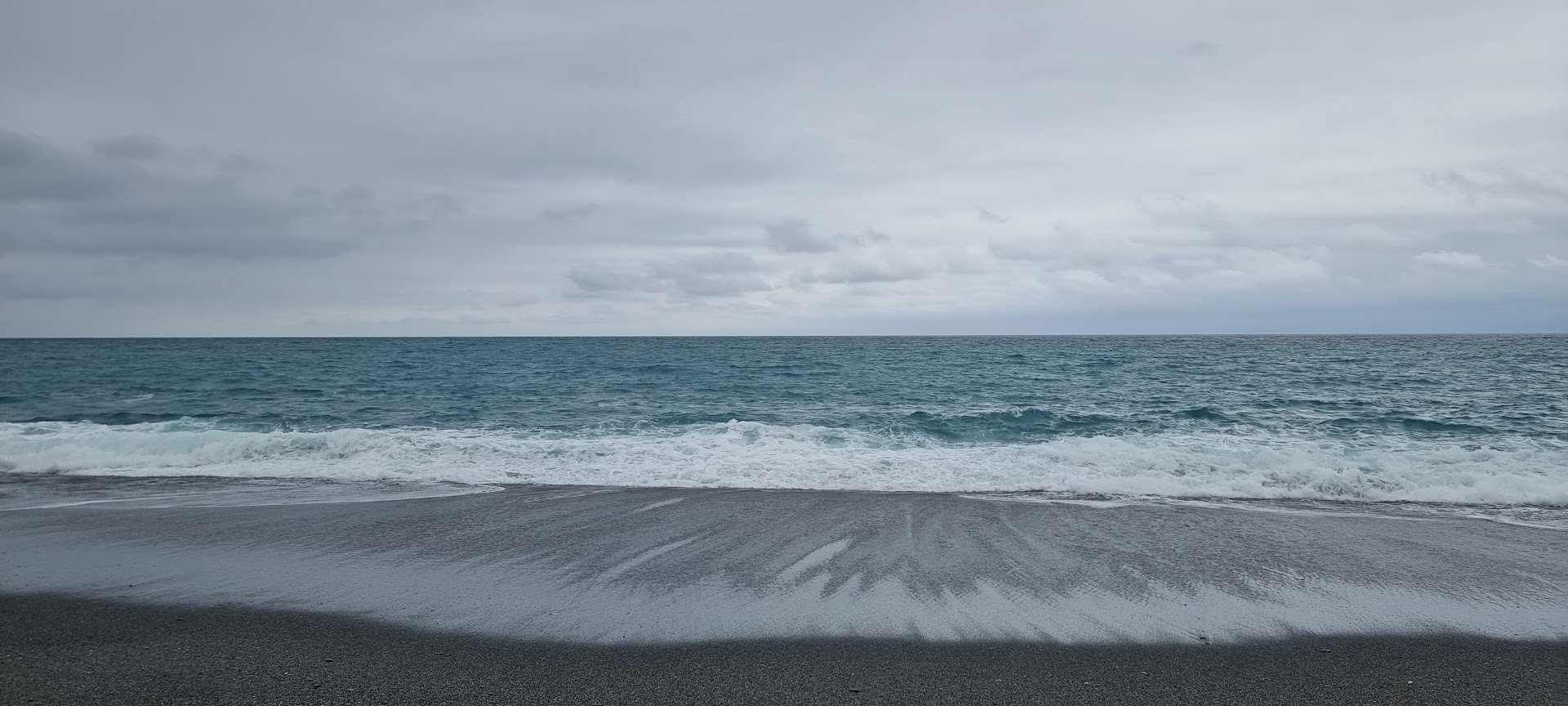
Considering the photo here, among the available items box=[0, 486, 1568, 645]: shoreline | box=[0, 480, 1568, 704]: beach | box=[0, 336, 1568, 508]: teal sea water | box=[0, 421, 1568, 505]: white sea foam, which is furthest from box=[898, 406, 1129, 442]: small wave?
box=[0, 480, 1568, 704]: beach

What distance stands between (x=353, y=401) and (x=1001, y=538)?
2788cm

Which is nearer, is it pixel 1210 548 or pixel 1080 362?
pixel 1210 548

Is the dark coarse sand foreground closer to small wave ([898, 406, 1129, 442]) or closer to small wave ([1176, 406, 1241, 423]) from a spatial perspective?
small wave ([898, 406, 1129, 442])

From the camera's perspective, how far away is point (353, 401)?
29.2m

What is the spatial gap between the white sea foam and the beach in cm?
259

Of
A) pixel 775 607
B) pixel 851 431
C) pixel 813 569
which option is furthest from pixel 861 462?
pixel 775 607

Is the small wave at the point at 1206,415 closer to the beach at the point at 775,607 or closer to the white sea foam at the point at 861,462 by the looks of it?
the white sea foam at the point at 861,462

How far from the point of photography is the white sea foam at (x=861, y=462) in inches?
505

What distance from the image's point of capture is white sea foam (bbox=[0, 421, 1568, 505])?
42.1ft

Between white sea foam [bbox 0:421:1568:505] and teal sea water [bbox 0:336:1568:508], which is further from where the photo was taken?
teal sea water [bbox 0:336:1568:508]

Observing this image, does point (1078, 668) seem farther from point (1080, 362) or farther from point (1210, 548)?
point (1080, 362)

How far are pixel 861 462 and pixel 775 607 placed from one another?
8959 millimetres

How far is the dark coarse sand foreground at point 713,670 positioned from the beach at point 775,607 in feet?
0.08

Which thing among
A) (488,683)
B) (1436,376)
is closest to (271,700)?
(488,683)
